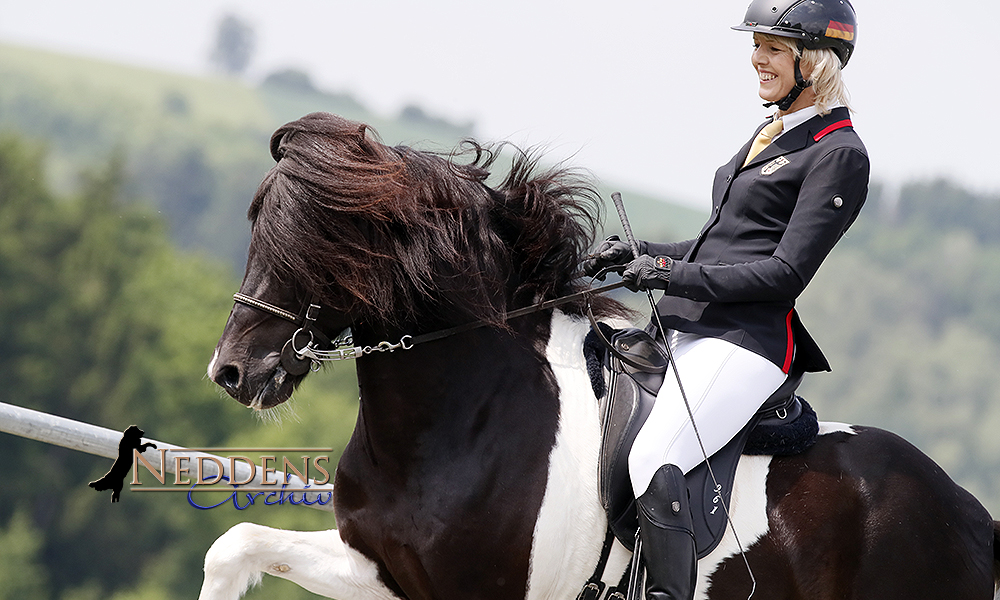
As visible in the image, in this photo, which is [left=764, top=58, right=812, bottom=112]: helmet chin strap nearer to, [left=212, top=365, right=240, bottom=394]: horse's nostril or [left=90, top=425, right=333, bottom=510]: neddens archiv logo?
[left=212, top=365, right=240, bottom=394]: horse's nostril

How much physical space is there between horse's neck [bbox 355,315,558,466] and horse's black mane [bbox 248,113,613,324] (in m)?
0.14

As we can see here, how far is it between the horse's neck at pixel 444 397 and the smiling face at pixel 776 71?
1.38 metres

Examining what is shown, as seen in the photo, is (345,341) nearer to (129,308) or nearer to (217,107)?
(129,308)

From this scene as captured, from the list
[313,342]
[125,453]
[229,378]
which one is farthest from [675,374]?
[125,453]

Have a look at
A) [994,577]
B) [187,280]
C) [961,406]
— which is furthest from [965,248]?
[994,577]

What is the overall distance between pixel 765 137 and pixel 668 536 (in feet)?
5.32

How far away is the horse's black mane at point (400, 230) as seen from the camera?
3918mm

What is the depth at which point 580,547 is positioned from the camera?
4.08 metres

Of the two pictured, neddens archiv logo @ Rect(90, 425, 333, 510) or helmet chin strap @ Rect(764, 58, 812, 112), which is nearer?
helmet chin strap @ Rect(764, 58, 812, 112)

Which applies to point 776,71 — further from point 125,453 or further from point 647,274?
point 125,453

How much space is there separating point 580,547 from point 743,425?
75 centimetres

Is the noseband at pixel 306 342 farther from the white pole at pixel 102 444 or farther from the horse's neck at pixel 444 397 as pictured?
the white pole at pixel 102 444

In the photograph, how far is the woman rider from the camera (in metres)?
3.96

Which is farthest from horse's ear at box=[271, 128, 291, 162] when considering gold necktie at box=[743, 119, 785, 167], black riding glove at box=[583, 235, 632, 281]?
gold necktie at box=[743, 119, 785, 167]
